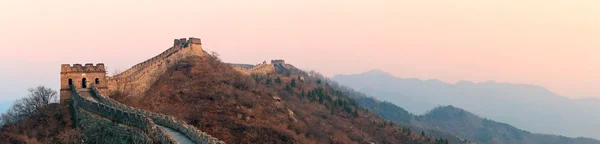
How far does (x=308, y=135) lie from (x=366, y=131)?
25.2 metres

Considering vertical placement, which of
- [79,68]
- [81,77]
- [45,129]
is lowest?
[45,129]

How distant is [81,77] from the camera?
40188mm

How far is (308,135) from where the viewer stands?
55219 mm

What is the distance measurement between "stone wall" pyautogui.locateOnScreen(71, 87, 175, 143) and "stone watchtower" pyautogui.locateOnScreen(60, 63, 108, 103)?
191 inches

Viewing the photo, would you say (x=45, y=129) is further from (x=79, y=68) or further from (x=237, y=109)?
(x=237, y=109)

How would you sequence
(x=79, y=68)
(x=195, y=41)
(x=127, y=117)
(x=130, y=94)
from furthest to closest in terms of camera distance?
(x=195, y=41)
(x=130, y=94)
(x=79, y=68)
(x=127, y=117)

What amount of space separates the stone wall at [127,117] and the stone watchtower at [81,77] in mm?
4855

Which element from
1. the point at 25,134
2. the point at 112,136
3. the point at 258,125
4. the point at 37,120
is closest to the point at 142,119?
the point at 112,136

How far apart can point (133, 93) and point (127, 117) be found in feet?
70.9

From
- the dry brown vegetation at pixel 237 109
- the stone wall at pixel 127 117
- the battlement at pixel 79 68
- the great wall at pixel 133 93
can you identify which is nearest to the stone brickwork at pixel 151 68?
the great wall at pixel 133 93

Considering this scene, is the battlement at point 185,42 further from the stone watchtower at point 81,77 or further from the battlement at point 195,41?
the stone watchtower at point 81,77

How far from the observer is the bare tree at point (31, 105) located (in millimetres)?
38000

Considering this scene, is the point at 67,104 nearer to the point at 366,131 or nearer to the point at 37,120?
the point at 37,120

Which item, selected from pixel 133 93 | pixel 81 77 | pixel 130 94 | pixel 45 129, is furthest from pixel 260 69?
pixel 45 129
